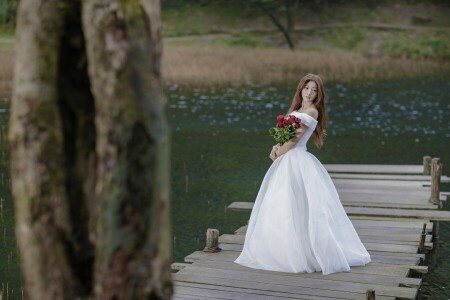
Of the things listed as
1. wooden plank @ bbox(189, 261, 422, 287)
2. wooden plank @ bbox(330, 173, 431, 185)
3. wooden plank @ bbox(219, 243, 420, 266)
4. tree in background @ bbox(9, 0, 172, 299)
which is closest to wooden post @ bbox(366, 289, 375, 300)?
wooden plank @ bbox(189, 261, 422, 287)

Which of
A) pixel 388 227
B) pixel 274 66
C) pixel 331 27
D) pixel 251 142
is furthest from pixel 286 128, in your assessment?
pixel 331 27

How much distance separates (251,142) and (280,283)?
15.8 meters

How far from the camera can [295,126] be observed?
10.1 metres

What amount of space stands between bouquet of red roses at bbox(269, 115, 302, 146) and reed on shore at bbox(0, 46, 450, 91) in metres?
24.2

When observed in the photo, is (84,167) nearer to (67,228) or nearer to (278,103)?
(67,228)

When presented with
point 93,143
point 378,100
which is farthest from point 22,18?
point 378,100

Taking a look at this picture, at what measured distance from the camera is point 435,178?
47.7 ft

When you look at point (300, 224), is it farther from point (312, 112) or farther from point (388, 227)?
point (388, 227)

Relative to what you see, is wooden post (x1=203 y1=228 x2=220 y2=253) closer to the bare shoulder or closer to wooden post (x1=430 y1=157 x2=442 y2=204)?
the bare shoulder

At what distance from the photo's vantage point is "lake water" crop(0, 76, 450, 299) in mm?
14461

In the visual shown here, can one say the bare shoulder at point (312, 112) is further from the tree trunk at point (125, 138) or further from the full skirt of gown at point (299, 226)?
the tree trunk at point (125, 138)

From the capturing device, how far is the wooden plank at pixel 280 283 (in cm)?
907

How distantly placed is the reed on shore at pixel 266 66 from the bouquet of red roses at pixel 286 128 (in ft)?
79.4

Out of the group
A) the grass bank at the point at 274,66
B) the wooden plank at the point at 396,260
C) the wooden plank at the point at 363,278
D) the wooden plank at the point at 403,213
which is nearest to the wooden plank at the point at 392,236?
the wooden plank at the point at 403,213
